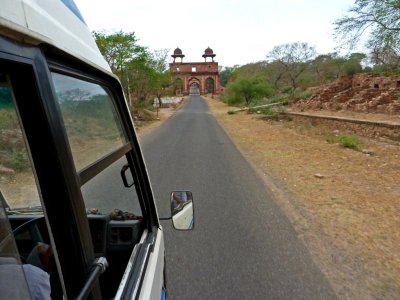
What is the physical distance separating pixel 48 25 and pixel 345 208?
495 centimetres

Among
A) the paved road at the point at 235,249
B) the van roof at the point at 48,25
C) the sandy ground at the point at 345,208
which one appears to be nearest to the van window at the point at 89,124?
the van roof at the point at 48,25

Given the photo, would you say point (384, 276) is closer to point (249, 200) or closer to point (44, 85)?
point (249, 200)

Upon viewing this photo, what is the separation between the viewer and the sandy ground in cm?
305

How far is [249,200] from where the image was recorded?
524cm

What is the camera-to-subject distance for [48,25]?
2.76 ft

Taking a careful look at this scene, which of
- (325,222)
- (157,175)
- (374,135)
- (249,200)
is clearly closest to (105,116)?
(325,222)

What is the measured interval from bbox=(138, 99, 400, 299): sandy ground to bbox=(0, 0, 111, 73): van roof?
2.82m

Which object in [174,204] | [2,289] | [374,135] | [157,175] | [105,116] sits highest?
[105,116]

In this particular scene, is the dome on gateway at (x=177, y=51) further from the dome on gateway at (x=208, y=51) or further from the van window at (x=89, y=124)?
the van window at (x=89, y=124)

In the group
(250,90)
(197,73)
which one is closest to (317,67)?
(250,90)

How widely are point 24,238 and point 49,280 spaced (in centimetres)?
45

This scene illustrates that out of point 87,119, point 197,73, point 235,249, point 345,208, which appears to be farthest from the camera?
point 197,73

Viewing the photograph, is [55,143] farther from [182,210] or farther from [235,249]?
→ [235,249]

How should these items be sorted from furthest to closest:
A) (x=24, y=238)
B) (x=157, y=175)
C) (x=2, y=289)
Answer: (x=157, y=175), (x=24, y=238), (x=2, y=289)
